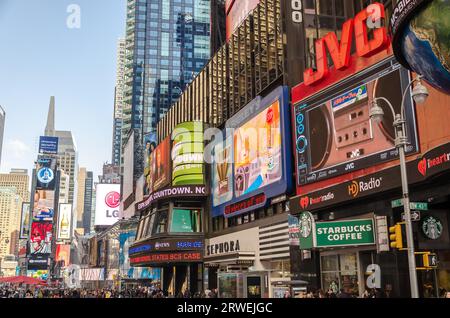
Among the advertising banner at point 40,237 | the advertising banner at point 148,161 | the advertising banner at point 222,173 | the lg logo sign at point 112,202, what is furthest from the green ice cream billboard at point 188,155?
the advertising banner at point 40,237

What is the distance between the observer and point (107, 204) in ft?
487

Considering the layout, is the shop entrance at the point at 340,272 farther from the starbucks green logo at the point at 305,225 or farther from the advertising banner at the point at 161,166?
the advertising banner at the point at 161,166

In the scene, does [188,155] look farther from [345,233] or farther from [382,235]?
[382,235]

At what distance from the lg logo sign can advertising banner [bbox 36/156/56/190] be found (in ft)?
88.8

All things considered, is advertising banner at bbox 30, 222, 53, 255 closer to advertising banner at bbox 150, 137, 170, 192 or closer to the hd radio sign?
the hd radio sign

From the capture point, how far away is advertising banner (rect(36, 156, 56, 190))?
6388 inches

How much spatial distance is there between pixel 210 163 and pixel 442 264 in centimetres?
2978

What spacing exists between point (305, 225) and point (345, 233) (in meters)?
3.07

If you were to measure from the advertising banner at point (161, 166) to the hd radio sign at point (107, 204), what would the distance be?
83827mm

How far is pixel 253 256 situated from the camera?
131 ft

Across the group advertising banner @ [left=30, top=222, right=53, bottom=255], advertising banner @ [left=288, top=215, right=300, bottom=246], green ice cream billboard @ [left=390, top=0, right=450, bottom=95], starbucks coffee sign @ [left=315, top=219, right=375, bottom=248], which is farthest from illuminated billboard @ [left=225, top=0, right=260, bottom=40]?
advertising banner @ [left=30, top=222, right=53, bottom=255]

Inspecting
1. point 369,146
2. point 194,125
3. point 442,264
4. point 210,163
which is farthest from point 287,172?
point 194,125

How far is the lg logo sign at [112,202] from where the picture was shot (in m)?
147
